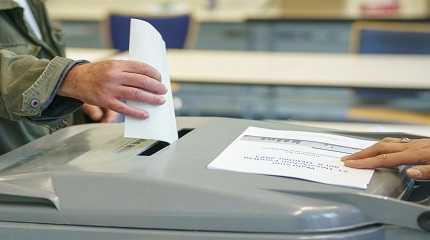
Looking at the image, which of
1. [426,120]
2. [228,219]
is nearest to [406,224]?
[228,219]

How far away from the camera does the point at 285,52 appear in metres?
4.48

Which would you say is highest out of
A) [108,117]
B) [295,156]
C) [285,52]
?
[295,156]

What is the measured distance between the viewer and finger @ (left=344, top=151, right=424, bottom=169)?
2.48 feet

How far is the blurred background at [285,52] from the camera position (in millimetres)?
2510

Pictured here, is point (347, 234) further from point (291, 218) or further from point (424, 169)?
point (424, 169)

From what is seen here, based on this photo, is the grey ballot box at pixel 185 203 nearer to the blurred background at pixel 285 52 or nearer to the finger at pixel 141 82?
the finger at pixel 141 82

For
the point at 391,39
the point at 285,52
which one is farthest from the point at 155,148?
→ the point at 285,52

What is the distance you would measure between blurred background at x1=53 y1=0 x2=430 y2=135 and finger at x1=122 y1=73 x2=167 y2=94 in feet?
3.88

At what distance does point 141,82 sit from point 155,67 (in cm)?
4

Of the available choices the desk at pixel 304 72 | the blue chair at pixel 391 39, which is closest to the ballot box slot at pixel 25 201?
the desk at pixel 304 72

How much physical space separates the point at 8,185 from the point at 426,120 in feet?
7.81

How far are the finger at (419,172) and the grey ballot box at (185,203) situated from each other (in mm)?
15

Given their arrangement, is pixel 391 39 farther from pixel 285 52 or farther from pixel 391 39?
pixel 285 52

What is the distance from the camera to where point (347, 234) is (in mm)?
634
